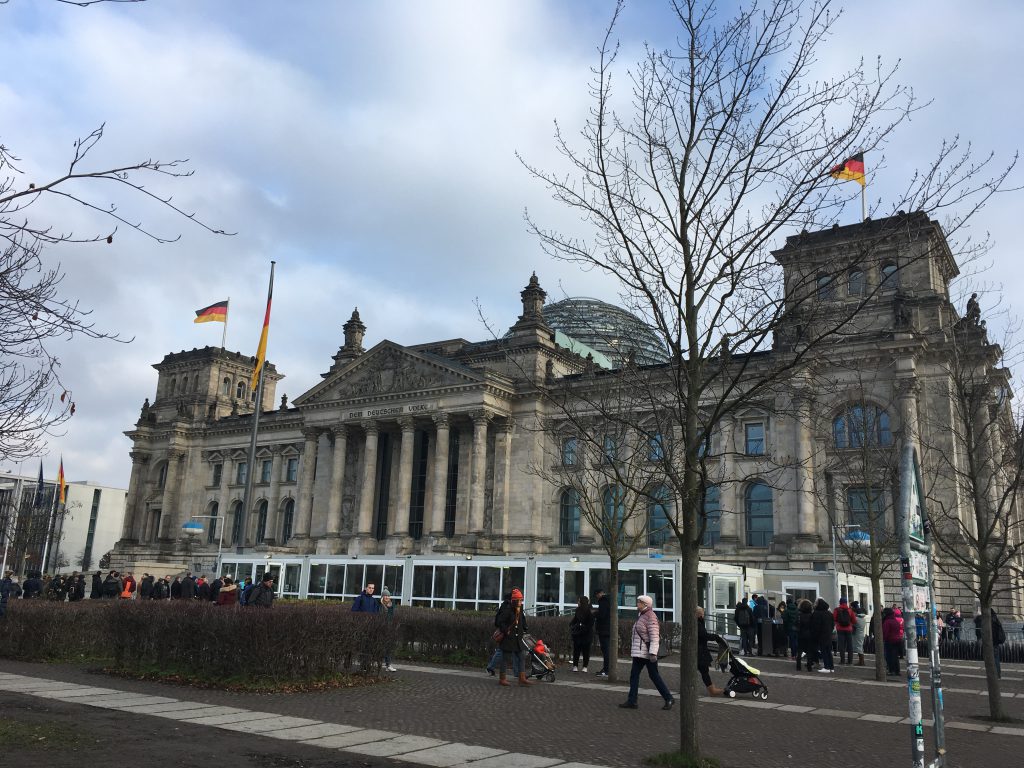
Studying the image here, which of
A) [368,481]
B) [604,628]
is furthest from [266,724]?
[368,481]

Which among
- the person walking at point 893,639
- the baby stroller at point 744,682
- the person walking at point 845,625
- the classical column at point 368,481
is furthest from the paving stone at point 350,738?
the classical column at point 368,481

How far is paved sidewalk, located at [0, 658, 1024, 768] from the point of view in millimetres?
10891

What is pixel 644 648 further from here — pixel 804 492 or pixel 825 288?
pixel 804 492

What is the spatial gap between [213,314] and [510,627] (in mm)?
39283

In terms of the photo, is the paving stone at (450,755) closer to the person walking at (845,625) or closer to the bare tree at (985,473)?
the bare tree at (985,473)

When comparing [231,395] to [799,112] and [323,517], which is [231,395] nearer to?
[323,517]

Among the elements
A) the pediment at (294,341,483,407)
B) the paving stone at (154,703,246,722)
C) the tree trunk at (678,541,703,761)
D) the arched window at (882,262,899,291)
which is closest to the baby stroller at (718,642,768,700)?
the tree trunk at (678,541,703,761)

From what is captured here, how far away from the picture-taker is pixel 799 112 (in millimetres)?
12859

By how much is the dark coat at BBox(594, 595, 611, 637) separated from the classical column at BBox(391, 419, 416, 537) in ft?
127

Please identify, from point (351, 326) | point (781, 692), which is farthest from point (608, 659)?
point (351, 326)

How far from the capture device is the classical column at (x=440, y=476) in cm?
5728

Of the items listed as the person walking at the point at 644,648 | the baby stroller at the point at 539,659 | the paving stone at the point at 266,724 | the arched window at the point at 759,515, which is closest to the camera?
the paving stone at the point at 266,724

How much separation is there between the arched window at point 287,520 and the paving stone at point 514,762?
64.2 metres

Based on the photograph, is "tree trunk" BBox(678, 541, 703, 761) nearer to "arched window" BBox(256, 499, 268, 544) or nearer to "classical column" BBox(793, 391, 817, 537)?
"classical column" BBox(793, 391, 817, 537)
